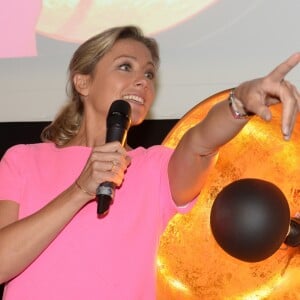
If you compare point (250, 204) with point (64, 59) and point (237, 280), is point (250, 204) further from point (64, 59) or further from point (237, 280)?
point (64, 59)

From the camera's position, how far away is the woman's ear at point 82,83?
1373mm

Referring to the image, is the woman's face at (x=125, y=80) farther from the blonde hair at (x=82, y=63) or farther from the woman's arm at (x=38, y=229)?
the woman's arm at (x=38, y=229)

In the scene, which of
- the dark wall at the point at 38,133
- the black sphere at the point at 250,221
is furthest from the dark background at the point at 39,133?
the black sphere at the point at 250,221

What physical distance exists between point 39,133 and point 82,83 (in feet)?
1.08

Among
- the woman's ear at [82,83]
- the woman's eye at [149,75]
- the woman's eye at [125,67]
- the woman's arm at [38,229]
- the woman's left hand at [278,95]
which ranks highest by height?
the woman's left hand at [278,95]

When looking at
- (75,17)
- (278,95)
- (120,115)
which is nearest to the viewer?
(278,95)

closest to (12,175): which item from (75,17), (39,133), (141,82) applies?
(141,82)

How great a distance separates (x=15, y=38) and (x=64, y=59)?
141mm

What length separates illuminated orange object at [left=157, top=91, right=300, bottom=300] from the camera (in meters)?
1.12

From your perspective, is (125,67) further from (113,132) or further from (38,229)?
(38,229)

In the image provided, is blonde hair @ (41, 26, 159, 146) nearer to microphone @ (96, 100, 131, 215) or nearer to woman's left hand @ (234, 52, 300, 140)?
microphone @ (96, 100, 131, 215)

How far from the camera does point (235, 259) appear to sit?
44.3 inches

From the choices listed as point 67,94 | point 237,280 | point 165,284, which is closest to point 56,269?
point 165,284

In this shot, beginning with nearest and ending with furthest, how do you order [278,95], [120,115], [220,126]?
[278,95] → [220,126] → [120,115]
